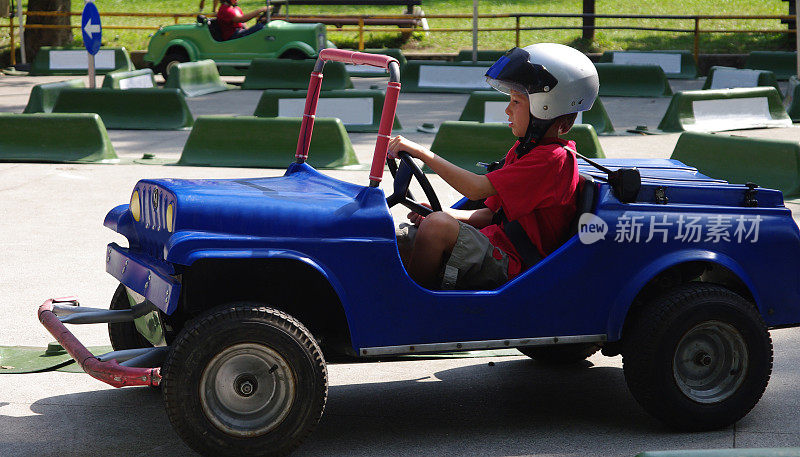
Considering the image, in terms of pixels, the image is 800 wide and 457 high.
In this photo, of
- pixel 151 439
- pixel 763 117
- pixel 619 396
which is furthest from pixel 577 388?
pixel 763 117

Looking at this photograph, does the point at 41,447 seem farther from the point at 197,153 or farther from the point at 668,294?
the point at 197,153

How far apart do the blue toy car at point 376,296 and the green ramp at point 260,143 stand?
5.84 meters

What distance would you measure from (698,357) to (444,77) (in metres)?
13.7

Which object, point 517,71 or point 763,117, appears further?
point 763,117

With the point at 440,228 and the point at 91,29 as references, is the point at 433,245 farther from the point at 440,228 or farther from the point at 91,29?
the point at 91,29

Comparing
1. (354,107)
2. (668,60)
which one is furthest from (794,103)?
(668,60)

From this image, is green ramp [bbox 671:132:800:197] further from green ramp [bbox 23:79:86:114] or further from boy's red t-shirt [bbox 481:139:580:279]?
green ramp [bbox 23:79:86:114]

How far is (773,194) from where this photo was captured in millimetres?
4047

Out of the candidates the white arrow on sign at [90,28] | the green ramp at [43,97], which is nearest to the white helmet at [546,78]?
the white arrow on sign at [90,28]

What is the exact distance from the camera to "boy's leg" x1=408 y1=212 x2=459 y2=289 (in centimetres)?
377

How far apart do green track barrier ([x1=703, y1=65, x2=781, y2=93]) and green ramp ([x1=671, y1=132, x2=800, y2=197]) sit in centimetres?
563

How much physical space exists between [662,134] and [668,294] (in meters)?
8.43

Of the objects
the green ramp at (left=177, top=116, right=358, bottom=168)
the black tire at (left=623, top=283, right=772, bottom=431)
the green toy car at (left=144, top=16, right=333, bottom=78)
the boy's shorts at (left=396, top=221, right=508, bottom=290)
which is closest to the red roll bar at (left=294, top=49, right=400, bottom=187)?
the boy's shorts at (left=396, top=221, right=508, bottom=290)

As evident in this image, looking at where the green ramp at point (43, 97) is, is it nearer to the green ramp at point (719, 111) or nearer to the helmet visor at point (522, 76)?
the green ramp at point (719, 111)
